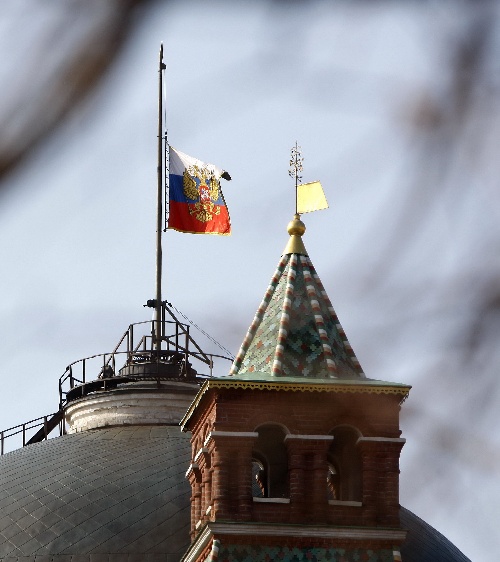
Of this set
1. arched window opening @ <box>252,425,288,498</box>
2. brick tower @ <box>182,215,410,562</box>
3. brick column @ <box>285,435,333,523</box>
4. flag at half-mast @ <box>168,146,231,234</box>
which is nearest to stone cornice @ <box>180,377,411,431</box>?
brick tower @ <box>182,215,410,562</box>

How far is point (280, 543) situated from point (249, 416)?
7.92ft

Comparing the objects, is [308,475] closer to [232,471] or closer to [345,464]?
[232,471]

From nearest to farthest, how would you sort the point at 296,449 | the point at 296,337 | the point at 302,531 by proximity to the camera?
the point at 302,531
the point at 296,449
the point at 296,337

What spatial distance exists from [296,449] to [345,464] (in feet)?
5.01

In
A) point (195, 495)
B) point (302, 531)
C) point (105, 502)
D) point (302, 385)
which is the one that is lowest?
point (105, 502)

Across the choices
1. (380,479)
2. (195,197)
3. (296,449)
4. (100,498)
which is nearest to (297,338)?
(296,449)

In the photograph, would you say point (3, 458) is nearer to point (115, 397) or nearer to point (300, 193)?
point (115, 397)

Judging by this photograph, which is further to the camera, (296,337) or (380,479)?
(296,337)

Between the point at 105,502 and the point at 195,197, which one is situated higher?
the point at 195,197

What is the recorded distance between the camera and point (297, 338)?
34.2m

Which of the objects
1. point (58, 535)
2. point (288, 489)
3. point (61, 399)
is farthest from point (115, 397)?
point (288, 489)

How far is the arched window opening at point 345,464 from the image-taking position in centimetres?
3431

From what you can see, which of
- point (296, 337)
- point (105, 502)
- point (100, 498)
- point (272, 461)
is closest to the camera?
point (296, 337)

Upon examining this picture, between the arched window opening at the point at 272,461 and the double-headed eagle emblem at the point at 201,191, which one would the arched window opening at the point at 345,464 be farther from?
the double-headed eagle emblem at the point at 201,191
